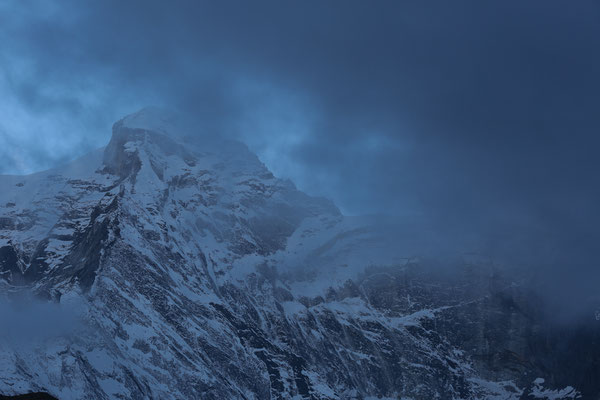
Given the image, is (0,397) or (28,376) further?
(28,376)

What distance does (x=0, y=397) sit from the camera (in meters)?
183

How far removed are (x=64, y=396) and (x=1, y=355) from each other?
1760cm

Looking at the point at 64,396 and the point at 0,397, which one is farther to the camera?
the point at 64,396

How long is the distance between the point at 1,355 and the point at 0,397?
18.7m

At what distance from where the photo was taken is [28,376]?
644 ft

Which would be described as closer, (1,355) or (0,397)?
(0,397)

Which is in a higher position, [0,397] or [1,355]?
[1,355]

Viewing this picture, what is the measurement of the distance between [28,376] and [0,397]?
1393 centimetres

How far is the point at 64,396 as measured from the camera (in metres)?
196

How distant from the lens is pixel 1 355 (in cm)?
19962

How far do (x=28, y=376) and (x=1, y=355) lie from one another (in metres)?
8.74
